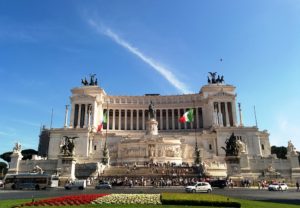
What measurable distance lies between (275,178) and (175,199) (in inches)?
1495

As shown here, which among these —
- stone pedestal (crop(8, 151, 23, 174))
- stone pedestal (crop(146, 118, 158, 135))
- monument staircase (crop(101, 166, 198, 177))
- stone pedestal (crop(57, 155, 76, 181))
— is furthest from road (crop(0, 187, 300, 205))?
stone pedestal (crop(146, 118, 158, 135))

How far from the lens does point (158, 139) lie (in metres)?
71.1

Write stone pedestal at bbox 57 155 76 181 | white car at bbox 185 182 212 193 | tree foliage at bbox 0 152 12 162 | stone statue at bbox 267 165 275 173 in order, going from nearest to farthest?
white car at bbox 185 182 212 193 → stone pedestal at bbox 57 155 76 181 → stone statue at bbox 267 165 275 173 → tree foliage at bbox 0 152 12 162

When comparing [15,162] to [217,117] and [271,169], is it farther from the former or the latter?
[217,117]

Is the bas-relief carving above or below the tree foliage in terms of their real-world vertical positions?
below

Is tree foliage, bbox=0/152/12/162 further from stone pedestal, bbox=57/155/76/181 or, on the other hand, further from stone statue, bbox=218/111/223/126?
stone statue, bbox=218/111/223/126

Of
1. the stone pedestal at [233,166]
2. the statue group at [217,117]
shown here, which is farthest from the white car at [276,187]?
the statue group at [217,117]

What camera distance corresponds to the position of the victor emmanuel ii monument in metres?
51.9

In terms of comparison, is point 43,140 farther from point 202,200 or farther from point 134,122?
point 202,200

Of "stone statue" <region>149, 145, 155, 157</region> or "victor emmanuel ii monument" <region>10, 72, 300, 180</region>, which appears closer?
"victor emmanuel ii monument" <region>10, 72, 300, 180</region>

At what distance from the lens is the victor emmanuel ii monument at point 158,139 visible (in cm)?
5188

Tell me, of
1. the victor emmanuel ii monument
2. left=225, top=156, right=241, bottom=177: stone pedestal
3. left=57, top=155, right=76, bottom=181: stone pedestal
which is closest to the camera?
left=225, top=156, right=241, bottom=177: stone pedestal


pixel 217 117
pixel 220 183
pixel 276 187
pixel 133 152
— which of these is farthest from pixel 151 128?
pixel 276 187

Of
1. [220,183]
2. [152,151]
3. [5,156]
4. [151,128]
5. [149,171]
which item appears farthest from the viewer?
[5,156]
